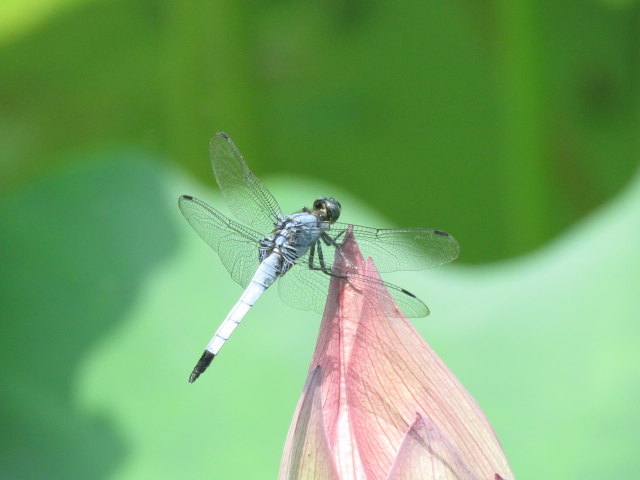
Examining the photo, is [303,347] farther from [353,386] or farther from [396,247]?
[353,386]

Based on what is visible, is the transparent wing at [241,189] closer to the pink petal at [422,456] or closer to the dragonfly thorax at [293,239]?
the dragonfly thorax at [293,239]

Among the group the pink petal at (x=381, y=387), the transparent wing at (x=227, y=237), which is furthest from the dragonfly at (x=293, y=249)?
the pink petal at (x=381, y=387)

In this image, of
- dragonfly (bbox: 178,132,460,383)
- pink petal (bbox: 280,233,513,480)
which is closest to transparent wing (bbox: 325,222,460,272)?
dragonfly (bbox: 178,132,460,383)

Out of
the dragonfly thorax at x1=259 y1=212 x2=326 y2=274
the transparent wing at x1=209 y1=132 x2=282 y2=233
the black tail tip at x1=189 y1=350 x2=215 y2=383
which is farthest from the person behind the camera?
the transparent wing at x1=209 y1=132 x2=282 y2=233

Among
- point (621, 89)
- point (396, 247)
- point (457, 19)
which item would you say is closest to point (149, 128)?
point (457, 19)

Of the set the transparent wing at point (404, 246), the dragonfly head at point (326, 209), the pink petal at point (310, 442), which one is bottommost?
the pink petal at point (310, 442)

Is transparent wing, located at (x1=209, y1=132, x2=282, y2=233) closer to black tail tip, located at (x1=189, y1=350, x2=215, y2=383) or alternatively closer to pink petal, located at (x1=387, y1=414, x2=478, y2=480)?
black tail tip, located at (x1=189, y1=350, x2=215, y2=383)

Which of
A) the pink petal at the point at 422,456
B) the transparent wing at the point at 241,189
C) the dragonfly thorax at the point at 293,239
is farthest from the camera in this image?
the transparent wing at the point at 241,189
